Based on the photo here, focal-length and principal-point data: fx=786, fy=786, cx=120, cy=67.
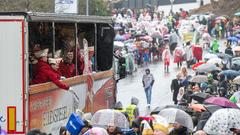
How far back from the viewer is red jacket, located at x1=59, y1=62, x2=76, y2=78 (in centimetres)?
1589

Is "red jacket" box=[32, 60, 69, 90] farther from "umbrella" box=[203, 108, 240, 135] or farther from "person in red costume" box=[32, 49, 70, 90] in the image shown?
"umbrella" box=[203, 108, 240, 135]

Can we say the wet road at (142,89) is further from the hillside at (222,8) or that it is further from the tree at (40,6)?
the hillside at (222,8)

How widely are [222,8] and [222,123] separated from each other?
59.1 meters

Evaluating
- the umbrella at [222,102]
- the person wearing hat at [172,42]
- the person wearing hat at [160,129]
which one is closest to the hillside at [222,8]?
the person wearing hat at [172,42]

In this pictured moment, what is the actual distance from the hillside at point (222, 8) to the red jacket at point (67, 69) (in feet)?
166

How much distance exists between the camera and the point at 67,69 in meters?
16.0

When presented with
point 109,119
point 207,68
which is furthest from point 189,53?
point 109,119

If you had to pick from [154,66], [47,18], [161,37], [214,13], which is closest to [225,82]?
[47,18]

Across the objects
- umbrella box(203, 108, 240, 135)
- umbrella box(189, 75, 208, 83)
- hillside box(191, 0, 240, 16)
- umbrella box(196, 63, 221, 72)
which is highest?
hillside box(191, 0, 240, 16)

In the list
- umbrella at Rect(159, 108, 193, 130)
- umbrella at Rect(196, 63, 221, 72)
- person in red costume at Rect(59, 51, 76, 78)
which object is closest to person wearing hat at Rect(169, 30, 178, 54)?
umbrella at Rect(196, 63, 221, 72)

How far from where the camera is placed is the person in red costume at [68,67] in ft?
52.2

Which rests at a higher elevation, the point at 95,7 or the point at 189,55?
the point at 95,7

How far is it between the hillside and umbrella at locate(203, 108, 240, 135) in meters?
55.7

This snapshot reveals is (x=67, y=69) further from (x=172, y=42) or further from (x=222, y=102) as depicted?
(x=172, y=42)
